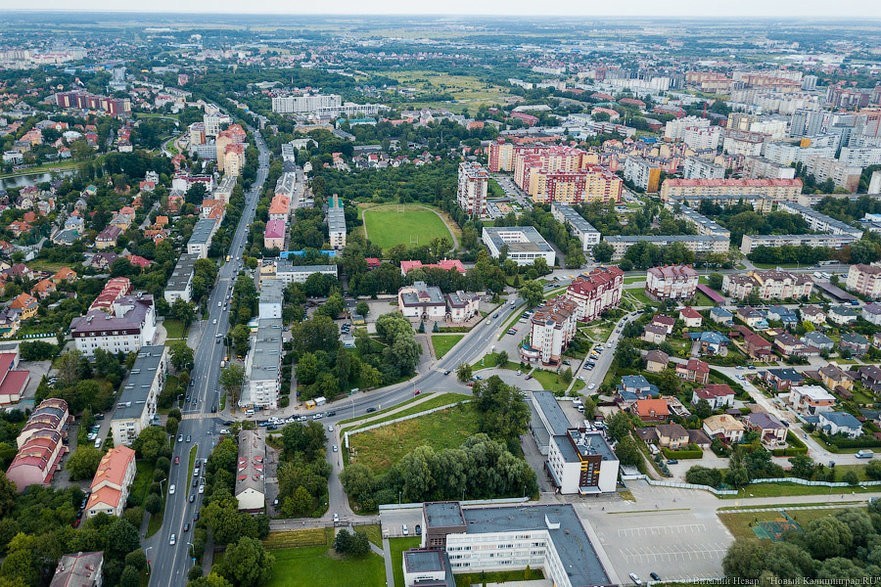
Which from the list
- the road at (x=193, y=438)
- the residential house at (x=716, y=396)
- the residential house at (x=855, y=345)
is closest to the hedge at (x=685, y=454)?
the residential house at (x=716, y=396)

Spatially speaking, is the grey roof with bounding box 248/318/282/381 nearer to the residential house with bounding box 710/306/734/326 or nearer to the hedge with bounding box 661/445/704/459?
the hedge with bounding box 661/445/704/459

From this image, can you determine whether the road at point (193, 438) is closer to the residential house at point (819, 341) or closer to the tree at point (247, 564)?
the tree at point (247, 564)

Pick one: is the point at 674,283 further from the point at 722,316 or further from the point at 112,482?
the point at 112,482

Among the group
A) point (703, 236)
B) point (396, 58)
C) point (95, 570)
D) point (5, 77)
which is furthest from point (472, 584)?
point (396, 58)

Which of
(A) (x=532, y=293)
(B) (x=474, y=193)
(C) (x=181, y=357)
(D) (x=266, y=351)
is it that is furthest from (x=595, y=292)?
(C) (x=181, y=357)

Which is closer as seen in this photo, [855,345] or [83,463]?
[83,463]

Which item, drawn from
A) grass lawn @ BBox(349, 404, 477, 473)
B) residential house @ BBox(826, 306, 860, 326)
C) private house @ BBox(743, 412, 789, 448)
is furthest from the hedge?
residential house @ BBox(826, 306, 860, 326)
